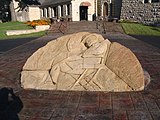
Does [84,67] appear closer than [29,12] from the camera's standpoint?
Yes

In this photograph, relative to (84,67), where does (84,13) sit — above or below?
above

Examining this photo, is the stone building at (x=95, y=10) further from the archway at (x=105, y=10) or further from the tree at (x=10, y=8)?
the tree at (x=10, y=8)

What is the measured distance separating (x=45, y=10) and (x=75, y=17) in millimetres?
10117

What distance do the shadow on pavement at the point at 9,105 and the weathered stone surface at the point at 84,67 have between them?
60cm

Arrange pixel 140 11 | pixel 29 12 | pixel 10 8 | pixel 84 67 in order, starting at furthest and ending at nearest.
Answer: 1. pixel 29 12
2. pixel 10 8
3. pixel 140 11
4. pixel 84 67

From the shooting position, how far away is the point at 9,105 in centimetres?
540

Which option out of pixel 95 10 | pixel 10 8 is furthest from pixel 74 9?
pixel 10 8

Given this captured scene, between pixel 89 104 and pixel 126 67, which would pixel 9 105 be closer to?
pixel 89 104

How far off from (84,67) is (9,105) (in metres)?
2.12

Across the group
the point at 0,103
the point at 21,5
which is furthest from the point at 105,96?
the point at 21,5

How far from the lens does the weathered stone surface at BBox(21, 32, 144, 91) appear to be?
6.25 meters

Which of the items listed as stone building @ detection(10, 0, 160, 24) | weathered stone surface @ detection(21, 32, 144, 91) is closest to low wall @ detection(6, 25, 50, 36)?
stone building @ detection(10, 0, 160, 24)

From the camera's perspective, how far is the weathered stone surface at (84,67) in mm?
6246

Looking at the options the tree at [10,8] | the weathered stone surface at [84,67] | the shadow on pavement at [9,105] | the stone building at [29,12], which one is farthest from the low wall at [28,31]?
the stone building at [29,12]
